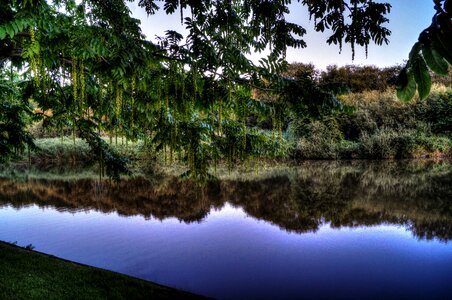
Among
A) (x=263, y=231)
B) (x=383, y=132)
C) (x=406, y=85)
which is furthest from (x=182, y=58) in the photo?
(x=383, y=132)

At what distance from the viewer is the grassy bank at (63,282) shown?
185 inches

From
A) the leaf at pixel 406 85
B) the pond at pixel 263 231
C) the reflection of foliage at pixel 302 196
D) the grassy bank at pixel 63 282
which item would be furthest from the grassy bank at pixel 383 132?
the leaf at pixel 406 85

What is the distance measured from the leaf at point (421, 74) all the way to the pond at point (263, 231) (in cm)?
527

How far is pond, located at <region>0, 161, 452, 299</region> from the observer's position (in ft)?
19.5

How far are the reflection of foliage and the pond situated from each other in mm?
50

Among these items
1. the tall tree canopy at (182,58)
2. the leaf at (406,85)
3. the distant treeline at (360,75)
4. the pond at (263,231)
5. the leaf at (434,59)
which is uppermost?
the distant treeline at (360,75)

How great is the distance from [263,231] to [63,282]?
522cm

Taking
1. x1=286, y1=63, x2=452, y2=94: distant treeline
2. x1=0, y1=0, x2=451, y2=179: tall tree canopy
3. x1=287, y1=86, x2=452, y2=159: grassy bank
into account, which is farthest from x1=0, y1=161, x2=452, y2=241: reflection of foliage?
x1=286, y1=63, x2=452, y2=94: distant treeline

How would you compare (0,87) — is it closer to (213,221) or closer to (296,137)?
(213,221)

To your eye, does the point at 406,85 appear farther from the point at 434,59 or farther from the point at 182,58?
the point at 182,58

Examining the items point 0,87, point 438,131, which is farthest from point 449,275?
point 438,131

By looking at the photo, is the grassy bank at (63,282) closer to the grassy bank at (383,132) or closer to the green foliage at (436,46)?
the green foliage at (436,46)

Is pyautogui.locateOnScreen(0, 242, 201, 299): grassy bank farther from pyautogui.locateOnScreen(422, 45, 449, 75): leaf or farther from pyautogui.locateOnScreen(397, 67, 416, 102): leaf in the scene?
pyautogui.locateOnScreen(422, 45, 449, 75): leaf

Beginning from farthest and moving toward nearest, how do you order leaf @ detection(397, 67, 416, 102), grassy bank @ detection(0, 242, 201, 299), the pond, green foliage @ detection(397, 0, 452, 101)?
the pond → grassy bank @ detection(0, 242, 201, 299) → leaf @ detection(397, 67, 416, 102) → green foliage @ detection(397, 0, 452, 101)
